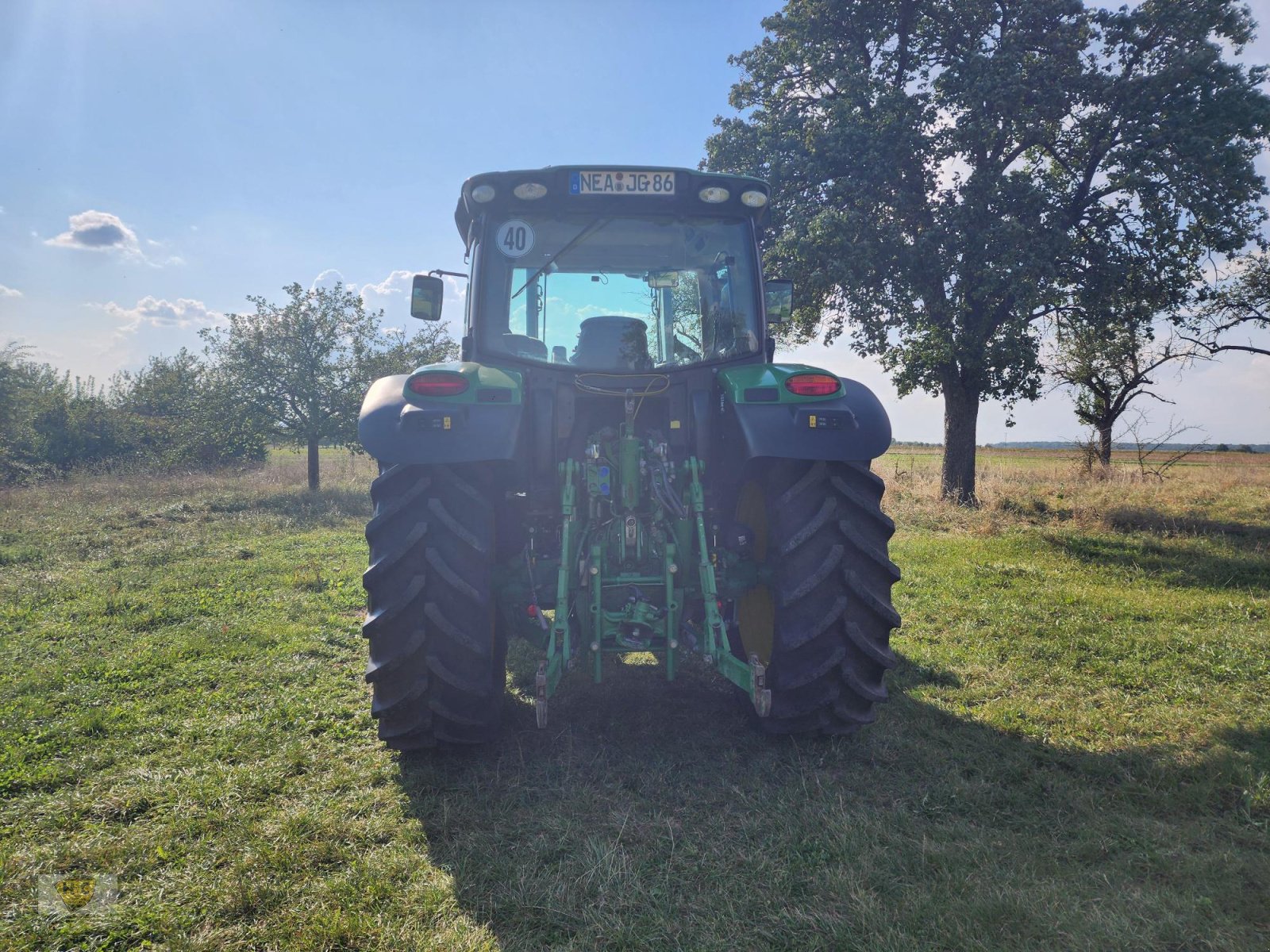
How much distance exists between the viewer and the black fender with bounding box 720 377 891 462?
3441 mm

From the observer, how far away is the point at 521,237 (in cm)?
405

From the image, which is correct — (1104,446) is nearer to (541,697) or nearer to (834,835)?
(834,835)

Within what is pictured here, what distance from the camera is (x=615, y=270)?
4.25 meters

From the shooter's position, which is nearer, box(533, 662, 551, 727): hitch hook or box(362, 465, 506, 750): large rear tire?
box(533, 662, 551, 727): hitch hook

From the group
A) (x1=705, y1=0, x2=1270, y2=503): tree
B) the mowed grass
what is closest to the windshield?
the mowed grass

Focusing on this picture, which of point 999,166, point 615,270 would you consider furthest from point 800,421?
point 999,166

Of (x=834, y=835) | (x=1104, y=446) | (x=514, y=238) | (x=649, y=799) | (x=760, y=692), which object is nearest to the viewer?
(x=834, y=835)

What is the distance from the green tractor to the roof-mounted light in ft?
0.04

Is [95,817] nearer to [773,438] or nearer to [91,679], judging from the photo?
[91,679]

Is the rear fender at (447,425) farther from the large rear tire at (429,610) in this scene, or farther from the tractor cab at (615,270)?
the tractor cab at (615,270)

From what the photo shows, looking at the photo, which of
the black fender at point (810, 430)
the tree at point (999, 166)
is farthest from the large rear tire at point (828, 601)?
the tree at point (999, 166)

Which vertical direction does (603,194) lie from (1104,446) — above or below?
above

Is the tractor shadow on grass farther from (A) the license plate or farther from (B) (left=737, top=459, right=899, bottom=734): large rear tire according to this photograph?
(A) the license plate

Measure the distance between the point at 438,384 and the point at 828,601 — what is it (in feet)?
6.70
